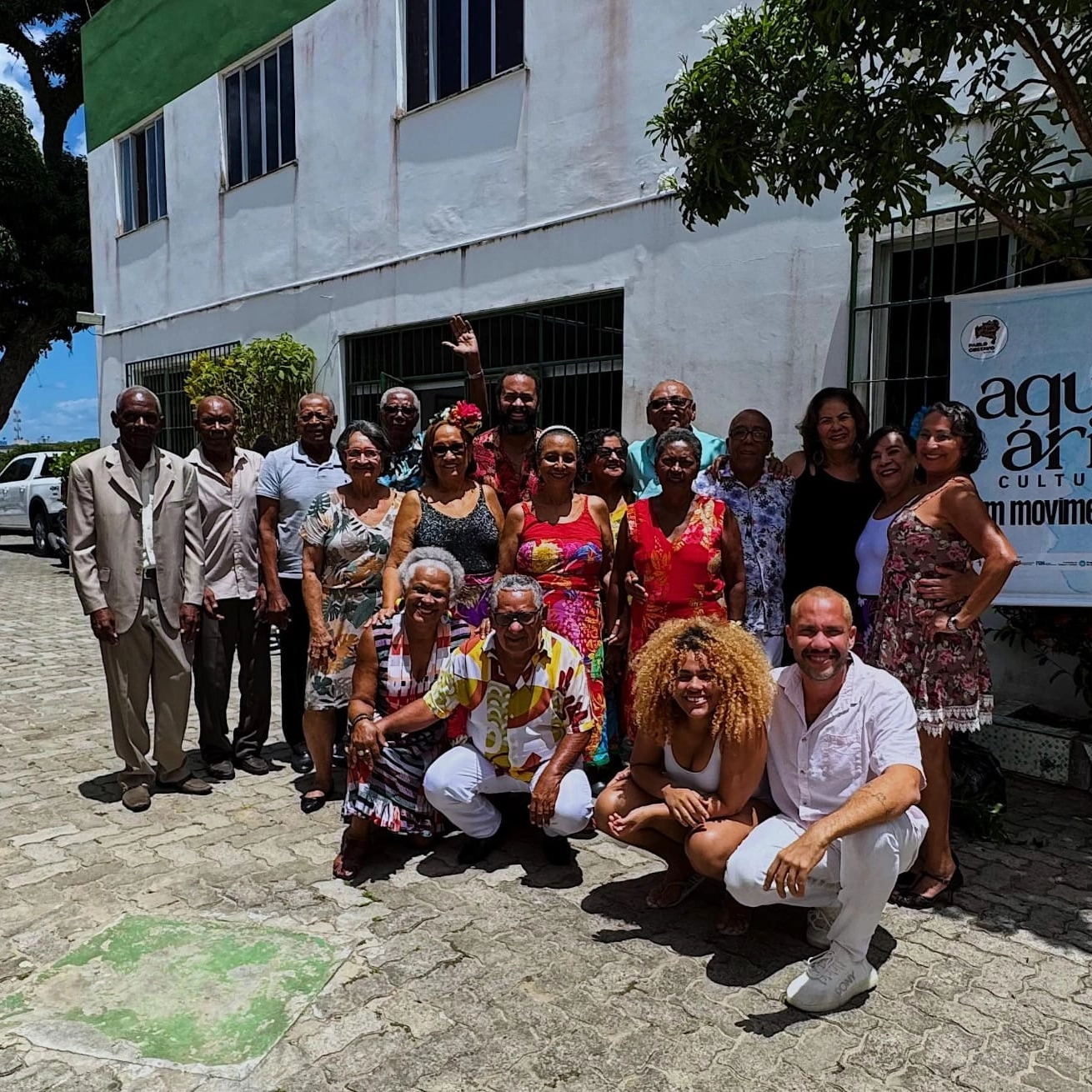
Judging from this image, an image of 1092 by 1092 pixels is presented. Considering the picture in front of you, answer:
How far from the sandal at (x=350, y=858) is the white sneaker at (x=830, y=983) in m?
1.75

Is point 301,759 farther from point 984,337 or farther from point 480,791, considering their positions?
point 984,337

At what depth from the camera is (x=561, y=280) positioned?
7906 millimetres

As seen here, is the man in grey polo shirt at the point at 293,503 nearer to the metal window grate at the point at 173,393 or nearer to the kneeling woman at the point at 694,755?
the kneeling woman at the point at 694,755

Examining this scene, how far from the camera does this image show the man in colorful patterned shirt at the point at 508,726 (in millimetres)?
3764

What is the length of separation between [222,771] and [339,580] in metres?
1.32

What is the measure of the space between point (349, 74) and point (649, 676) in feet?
28.2

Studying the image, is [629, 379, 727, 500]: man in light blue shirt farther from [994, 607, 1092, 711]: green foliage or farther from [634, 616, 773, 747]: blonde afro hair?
[994, 607, 1092, 711]: green foliage

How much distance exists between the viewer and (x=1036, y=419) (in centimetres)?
455

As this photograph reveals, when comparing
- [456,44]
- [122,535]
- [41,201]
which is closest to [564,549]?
[122,535]

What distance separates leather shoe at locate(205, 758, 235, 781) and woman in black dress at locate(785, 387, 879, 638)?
298cm

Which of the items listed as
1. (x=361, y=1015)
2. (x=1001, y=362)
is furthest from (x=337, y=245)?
(x=361, y=1015)

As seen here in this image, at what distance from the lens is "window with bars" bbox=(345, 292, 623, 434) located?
25.3 ft

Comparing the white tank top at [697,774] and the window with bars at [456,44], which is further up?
the window with bars at [456,44]

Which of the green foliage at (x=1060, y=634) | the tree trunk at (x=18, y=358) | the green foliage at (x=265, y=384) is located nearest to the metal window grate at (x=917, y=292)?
Answer: the green foliage at (x=1060, y=634)
